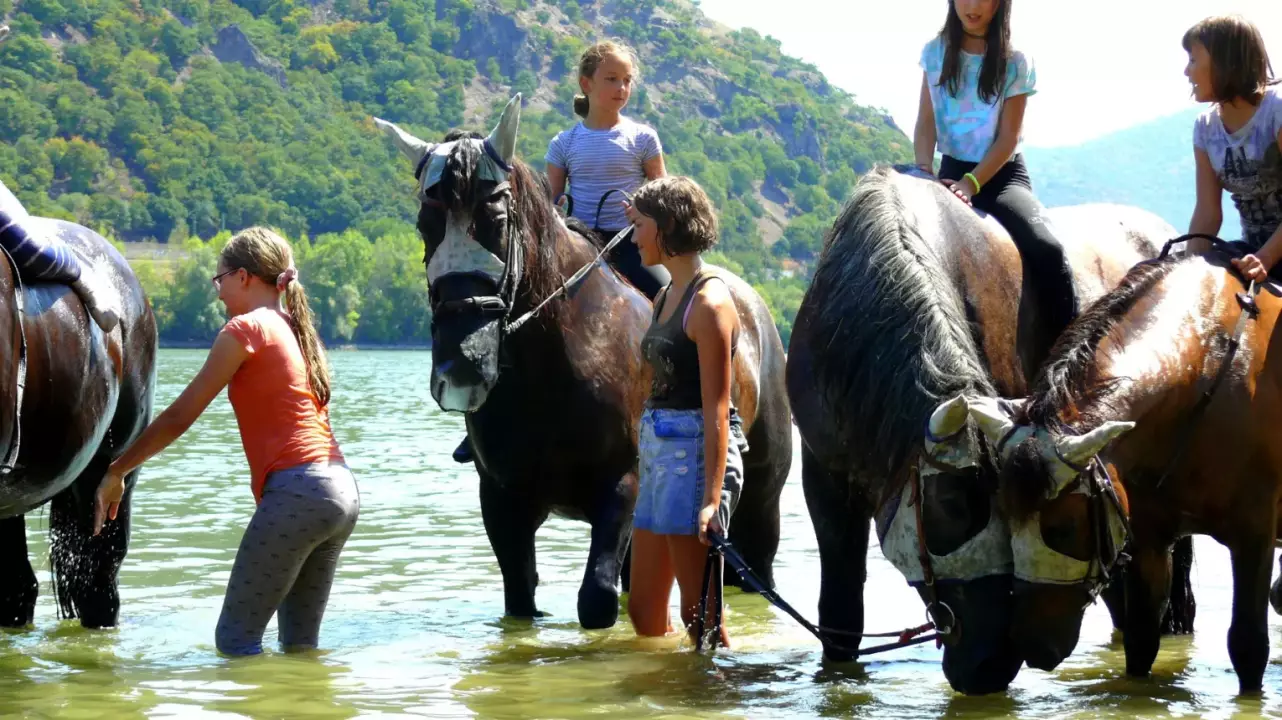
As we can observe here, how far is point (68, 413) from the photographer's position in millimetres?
7680

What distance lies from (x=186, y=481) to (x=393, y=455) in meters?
6.05

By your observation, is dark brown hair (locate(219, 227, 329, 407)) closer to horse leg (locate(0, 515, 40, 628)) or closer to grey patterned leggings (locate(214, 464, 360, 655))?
grey patterned leggings (locate(214, 464, 360, 655))

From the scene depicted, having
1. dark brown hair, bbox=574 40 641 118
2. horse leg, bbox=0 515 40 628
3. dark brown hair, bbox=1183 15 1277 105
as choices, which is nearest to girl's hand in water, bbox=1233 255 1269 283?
dark brown hair, bbox=1183 15 1277 105

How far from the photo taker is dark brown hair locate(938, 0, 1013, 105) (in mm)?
7840

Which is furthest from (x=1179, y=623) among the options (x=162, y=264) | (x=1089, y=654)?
(x=162, y=264)

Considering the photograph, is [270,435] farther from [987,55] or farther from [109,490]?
[987,55]

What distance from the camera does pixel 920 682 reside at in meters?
6.94

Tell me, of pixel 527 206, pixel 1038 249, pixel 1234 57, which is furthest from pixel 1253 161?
pixel 527 206

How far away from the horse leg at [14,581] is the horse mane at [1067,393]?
18.1 feet

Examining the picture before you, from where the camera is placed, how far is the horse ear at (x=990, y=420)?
5.57m

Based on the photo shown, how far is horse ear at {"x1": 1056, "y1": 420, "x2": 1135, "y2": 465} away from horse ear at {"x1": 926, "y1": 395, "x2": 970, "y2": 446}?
340 millimetres

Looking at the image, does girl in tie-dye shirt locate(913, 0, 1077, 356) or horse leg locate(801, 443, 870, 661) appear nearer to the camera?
horse leg locate(801, 443, 870, 661)

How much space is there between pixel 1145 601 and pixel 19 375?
502 centimetres

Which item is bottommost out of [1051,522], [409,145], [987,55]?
[1051,522]
